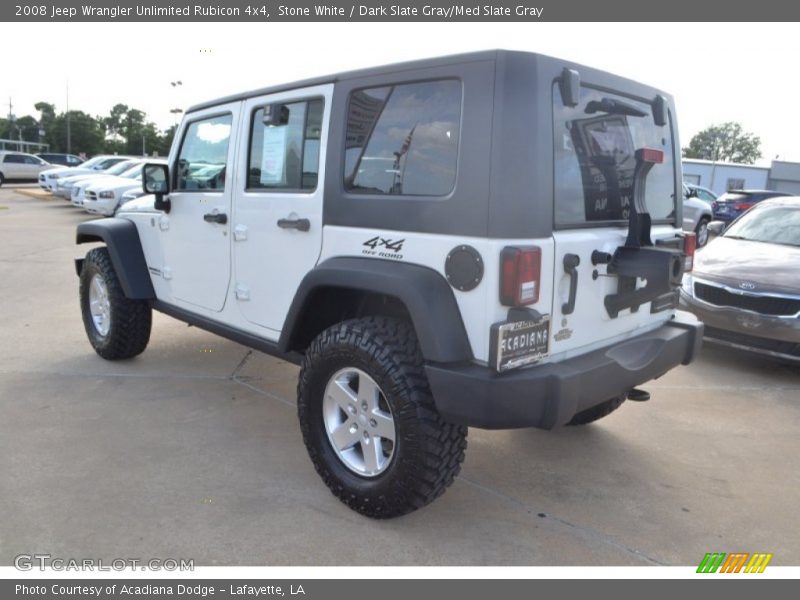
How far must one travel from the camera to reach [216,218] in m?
3.92

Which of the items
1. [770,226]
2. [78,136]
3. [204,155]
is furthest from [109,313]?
[78,136]

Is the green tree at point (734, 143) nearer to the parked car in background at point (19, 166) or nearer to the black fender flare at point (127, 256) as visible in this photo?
the parked car in background at point (19, 166)

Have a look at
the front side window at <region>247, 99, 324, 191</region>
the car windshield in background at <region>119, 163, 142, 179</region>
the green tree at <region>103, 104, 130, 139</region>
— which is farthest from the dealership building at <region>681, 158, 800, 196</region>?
the green tree at <region>103, 104, 130, 139</region>

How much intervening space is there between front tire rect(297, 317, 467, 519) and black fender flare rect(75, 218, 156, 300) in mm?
2201

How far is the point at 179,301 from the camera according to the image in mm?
4512

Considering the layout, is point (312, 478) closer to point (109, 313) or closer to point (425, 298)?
point (425, 298)

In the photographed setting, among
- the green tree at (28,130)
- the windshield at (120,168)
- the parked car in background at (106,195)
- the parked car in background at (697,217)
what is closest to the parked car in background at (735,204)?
the parked car in background at (697,217)

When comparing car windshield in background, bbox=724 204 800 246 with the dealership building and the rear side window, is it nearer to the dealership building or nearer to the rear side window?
the rear side window

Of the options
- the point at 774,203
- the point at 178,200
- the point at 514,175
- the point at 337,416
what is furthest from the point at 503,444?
the point at 774,203

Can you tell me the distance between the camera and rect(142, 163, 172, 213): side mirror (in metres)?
4.43

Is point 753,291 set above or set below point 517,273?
below

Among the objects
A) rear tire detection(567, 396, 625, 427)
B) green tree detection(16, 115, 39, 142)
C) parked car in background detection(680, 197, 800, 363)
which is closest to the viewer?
rear tire detection(567, 396, 625, 427)

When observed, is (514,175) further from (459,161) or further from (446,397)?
(446,397)

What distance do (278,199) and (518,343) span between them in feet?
5.37
